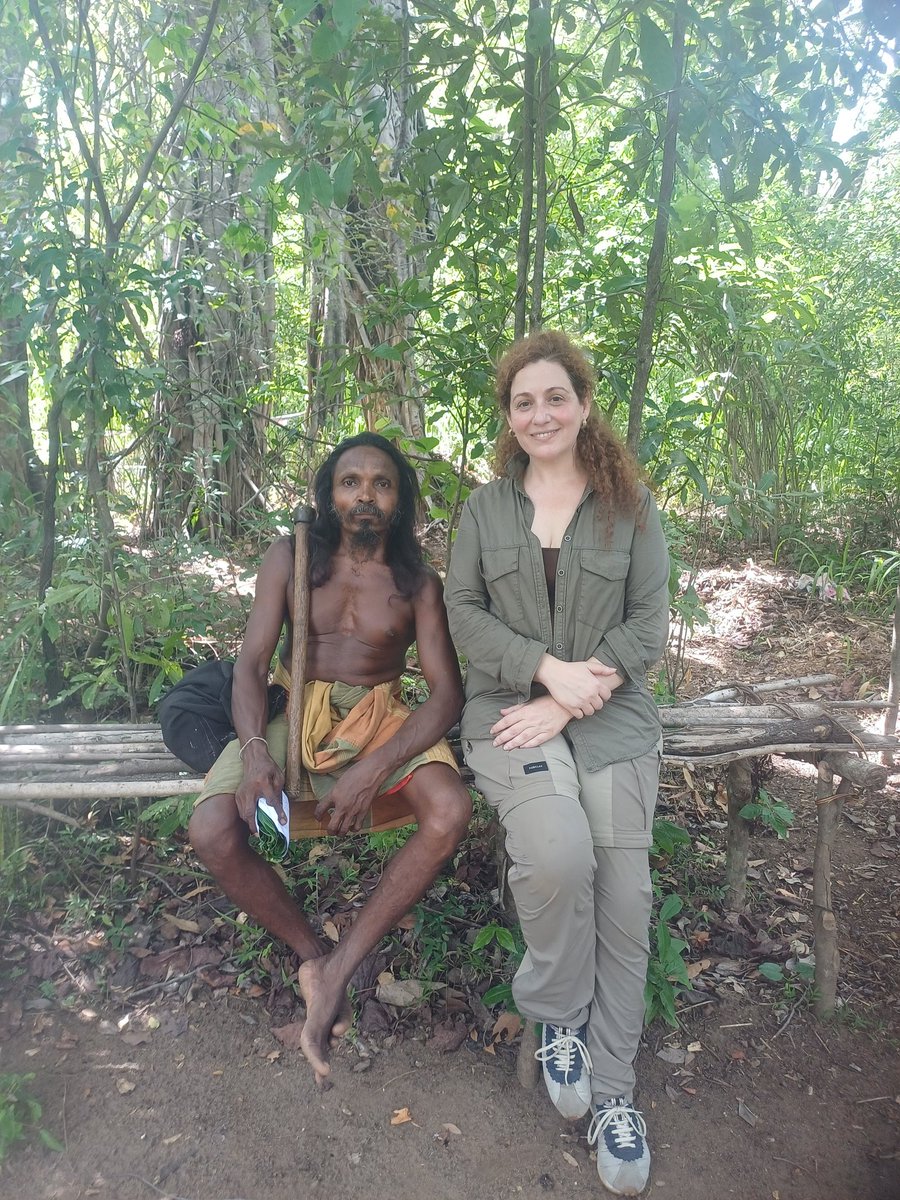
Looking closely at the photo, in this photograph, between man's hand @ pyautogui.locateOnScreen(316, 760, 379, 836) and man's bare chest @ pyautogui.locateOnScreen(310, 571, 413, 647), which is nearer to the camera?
man's hand @ pyautogui.locateOnScreen(316, 760, 379, 836)

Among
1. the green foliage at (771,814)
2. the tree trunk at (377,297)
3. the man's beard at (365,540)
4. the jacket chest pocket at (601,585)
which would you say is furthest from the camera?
the tree trunk at (377,297)

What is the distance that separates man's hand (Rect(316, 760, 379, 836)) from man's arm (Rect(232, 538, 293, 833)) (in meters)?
0.16

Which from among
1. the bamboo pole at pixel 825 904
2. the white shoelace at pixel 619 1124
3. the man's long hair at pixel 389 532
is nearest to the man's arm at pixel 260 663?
the man's long hair at pixel 389 532

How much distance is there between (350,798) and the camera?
2490mm

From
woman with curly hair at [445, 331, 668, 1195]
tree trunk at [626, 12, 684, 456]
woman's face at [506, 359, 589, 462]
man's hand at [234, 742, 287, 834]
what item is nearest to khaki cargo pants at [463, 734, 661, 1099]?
woman with curly hair at [445, 331, 668, 1195]

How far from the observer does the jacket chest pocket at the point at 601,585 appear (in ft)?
8.15

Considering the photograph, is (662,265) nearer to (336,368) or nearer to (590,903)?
(336,368)

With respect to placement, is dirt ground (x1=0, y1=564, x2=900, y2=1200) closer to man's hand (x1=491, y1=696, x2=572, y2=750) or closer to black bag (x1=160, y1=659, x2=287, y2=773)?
black bag (x1=160, y1=659, x2=287, y2=773)

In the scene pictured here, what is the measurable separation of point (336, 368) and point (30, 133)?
1406 mm

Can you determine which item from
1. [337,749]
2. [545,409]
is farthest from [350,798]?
[545,409]

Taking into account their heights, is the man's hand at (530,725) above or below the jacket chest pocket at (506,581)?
below

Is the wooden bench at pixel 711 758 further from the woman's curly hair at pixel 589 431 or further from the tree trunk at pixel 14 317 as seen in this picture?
the tree trunk at pixel 14 317

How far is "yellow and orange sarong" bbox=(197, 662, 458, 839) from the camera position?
2.60m

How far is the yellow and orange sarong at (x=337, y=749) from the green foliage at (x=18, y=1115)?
2.96 feet
